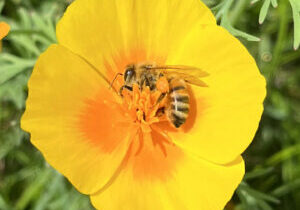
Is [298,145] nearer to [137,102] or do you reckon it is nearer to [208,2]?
[208,2]

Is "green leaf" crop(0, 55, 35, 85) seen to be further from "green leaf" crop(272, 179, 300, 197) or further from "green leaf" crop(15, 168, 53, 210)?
"green leaf" crop(272, 179, 300, 197)

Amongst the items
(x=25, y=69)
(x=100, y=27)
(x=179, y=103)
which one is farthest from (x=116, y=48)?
(x=25, y=69)

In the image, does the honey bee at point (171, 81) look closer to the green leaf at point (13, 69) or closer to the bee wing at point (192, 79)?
the bee wing at point (192, 79)

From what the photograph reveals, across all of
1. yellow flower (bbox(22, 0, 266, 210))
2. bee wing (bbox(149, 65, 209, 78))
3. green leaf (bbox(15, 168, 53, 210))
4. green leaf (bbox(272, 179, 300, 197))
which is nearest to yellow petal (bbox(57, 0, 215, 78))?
yellow flower (bbox(22, 0, 266, 210))

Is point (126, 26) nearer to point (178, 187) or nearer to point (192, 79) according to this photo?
point (192, 79)

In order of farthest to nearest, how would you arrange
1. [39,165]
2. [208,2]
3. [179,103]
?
[39,165], [208,2], [179,103]
